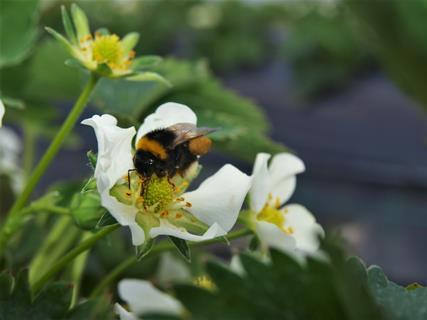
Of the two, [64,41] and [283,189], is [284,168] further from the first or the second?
[64,41]

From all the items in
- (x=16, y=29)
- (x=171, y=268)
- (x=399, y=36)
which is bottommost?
(x=171, y=268)

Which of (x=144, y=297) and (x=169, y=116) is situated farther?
(x=169, y=116)

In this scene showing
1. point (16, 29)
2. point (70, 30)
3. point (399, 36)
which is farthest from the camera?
point (399, 36)

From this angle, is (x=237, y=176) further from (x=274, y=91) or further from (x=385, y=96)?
(x=274, y=91)

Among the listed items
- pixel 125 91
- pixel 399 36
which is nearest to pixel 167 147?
pixel 125 91

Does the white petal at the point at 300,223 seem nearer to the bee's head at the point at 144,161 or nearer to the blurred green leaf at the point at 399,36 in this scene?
the bee's head at the point at 144,161

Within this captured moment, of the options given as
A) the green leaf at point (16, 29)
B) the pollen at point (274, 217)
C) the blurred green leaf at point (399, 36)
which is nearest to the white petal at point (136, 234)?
the pollen at point (274, 217)

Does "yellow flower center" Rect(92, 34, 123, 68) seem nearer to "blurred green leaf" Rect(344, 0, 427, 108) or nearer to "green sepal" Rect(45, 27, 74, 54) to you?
"green sepal" Rect(45, 27, 74, 54)

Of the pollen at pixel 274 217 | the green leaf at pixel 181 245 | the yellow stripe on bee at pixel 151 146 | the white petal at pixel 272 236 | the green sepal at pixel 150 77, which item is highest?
the green sepal at pixel 150 77
